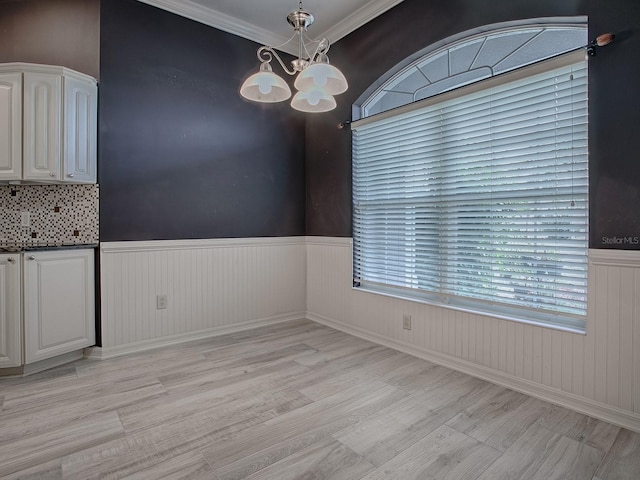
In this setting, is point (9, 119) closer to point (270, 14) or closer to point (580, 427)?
point (270, 14)

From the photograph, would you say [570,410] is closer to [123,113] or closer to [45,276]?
[45,276]

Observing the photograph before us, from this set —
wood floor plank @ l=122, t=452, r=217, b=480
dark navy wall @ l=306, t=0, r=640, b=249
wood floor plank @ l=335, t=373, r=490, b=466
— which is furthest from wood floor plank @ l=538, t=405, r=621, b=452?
wood floor plank @ l=122, t=452, r=217, b=480

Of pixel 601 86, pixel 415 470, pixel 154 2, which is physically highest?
pixel 154 2

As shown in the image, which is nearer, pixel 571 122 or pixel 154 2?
pixel 571 122

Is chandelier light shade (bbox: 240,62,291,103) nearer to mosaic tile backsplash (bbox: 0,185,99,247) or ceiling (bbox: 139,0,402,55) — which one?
→ ceiling (bbox: 139,0,402,55)

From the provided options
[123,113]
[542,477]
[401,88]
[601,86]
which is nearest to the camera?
[542,477]

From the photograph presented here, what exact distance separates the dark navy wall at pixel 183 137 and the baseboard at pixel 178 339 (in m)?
0.93

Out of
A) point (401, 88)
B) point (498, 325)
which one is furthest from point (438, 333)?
point (401, 88)

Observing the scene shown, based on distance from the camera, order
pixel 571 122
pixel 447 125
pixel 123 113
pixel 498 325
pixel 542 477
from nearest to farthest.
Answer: pixel 542 477 < pixel 571 122 < pixel 498 325 < pixel 447 125 < pixel 123 113

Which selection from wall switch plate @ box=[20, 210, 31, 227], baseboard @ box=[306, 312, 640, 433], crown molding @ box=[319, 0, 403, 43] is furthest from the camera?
crown molding @ box=[319, 0, 403, 43]

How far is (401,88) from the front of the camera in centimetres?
332

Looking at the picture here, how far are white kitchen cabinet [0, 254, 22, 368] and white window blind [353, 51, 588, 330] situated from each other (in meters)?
2.82

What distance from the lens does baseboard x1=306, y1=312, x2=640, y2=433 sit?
6.57 feet

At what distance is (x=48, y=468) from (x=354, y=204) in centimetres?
290
